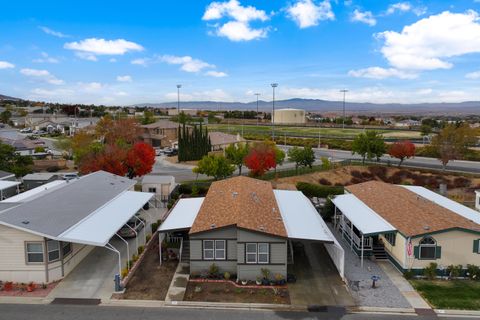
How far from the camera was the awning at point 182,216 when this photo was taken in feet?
75.8

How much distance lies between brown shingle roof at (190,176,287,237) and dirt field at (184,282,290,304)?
2809mm

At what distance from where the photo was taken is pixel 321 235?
71.2 feet

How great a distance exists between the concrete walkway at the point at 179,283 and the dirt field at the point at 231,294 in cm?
29

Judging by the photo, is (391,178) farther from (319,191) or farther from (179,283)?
(179,283)

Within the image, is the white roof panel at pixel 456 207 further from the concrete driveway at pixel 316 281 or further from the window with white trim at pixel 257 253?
the window with white trim at pixel 257 253

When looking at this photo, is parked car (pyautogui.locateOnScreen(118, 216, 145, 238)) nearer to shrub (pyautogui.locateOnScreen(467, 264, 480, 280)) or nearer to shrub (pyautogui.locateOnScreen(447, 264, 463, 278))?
shrub (pyautogui.locateOnScreen(447, 264, 463, 278))

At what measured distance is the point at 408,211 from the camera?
80.8ft

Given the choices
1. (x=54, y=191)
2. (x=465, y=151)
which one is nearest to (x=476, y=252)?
(x=54, y=191)

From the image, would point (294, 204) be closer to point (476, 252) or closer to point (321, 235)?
point (321, 235)

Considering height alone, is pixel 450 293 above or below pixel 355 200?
below

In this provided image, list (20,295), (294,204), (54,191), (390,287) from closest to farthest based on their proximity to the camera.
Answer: (20,295), (390,287), (54,191), (294,204)

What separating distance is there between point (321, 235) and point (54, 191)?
17.9 meters

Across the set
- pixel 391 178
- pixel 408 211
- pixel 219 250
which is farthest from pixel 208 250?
pixel 391 178

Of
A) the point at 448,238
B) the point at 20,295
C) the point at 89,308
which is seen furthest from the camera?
the point at 448,238
